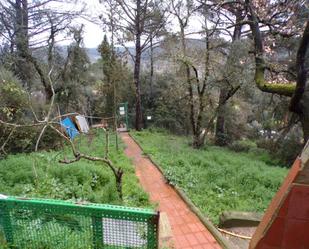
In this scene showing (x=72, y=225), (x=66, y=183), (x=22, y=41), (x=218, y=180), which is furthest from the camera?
(x=22, y=41)

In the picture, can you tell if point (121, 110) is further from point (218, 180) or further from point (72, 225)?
point (72, 225)

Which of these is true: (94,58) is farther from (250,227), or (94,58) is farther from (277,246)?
(277,246)

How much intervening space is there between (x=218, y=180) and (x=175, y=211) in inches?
84.4

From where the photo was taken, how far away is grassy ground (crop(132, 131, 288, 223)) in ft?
21.1

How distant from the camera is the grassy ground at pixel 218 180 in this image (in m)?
6.44

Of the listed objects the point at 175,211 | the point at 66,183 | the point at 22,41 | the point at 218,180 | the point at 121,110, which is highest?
the point at 22,41

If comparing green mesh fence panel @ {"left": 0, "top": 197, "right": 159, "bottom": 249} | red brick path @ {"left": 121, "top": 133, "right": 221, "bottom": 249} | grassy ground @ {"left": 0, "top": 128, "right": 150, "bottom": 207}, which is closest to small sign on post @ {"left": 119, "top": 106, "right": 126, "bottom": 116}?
red brick path @ {"left": 121, "top": 133, "right": 221, "bottom": 249}

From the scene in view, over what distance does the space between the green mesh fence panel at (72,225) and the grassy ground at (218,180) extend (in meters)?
3.16

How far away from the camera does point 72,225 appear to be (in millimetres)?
3127

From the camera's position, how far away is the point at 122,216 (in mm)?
2850

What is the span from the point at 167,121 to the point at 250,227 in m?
12.2

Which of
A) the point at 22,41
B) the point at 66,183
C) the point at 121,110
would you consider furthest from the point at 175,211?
the point at 22,41

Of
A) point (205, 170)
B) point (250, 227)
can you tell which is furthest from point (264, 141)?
point (250, 227)

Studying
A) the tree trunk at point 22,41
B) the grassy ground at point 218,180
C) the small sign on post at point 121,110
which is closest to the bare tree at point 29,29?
the tree trunk at point 22,41
